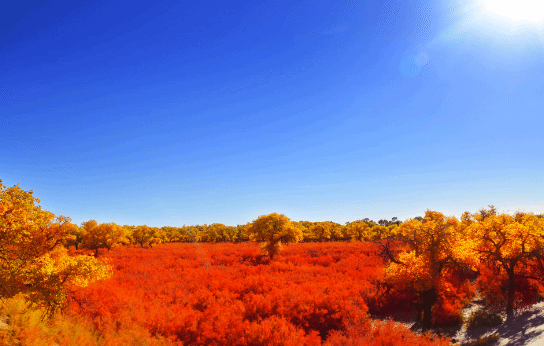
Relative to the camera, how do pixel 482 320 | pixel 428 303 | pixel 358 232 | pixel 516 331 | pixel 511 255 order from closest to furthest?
1. pixel 516 331
2. pixel 428 303
3. pixel 482 320
4. pixel 511 255
5. pixel 358 232

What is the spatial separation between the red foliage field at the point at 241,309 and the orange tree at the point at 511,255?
33.0 feet

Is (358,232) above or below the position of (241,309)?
above

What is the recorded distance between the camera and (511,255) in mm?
20250

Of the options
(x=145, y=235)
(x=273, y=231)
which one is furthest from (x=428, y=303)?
(x=145, y=235)

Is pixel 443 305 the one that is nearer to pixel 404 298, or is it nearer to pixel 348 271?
pixel 404 298

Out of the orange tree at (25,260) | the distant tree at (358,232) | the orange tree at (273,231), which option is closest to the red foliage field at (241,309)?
the orange tree at (25,260)

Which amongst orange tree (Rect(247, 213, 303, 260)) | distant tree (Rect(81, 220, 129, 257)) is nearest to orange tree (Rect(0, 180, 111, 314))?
orange tree (Rect(247, 213, 303, 260))

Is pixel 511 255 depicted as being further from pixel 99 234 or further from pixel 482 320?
pixel 99 234

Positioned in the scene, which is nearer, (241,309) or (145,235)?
(241,309)

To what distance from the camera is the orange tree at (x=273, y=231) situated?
40656mm

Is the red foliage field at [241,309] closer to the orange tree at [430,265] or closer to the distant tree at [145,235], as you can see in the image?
the orange tree at [430,265]

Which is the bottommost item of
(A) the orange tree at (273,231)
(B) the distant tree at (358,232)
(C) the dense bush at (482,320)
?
(C) the dense bush at (482,320)

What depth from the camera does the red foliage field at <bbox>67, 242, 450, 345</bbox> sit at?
15.7 metres

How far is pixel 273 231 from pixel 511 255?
28.6 meters
